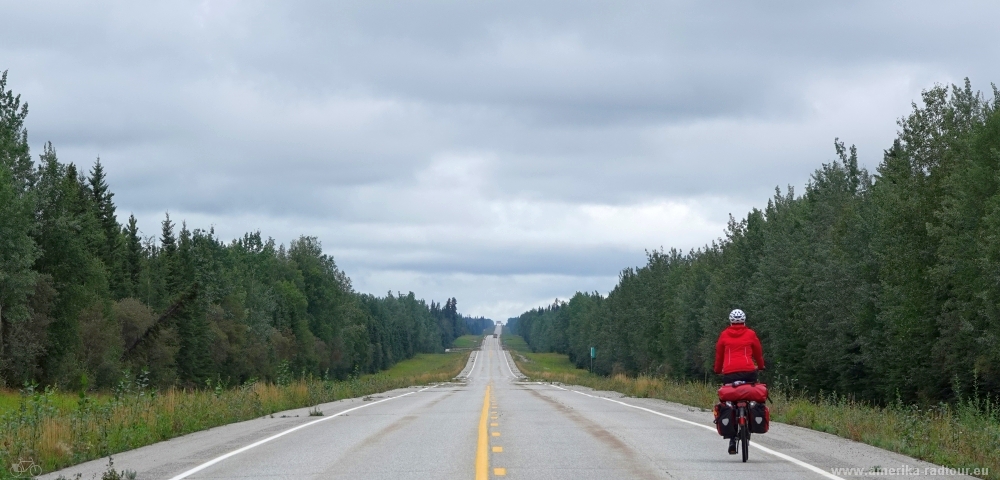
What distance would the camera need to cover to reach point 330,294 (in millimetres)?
129125

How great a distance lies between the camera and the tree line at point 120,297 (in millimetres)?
51719

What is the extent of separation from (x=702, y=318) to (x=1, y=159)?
56.9 metres

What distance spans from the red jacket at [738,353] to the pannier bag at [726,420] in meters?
0.57

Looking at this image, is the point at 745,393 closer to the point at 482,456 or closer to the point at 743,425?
the point at 743,425

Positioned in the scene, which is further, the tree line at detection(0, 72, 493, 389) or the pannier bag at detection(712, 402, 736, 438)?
the tree line at detection(0, 72, 493, 389)

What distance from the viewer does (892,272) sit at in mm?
47281

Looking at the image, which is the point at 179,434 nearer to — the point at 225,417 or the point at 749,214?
the point at 225,417

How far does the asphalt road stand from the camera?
1223cm

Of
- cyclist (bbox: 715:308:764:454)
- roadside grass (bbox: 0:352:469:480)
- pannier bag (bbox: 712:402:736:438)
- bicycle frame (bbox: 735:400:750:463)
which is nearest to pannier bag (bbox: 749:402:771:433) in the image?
bicycle frame (bbox: 735:400:750:463)

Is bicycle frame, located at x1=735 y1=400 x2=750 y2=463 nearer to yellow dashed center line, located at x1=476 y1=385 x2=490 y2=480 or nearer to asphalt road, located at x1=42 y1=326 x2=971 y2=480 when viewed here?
asphalt road, located at x1=42 y1=326 x2=971 y2=480

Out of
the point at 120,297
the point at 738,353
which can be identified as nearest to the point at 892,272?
the point at 738,353

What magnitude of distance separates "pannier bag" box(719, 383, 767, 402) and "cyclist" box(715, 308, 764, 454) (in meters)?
0.18

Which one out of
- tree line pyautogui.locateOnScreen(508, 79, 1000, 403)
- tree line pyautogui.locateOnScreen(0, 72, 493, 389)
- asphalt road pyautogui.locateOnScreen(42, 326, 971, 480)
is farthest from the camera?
tree line pyautogui.locateOnScreen(0, 72, 493, 389)

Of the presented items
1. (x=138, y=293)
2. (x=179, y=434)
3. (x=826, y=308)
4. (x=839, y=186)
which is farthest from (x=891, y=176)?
(x=138, y=293)
